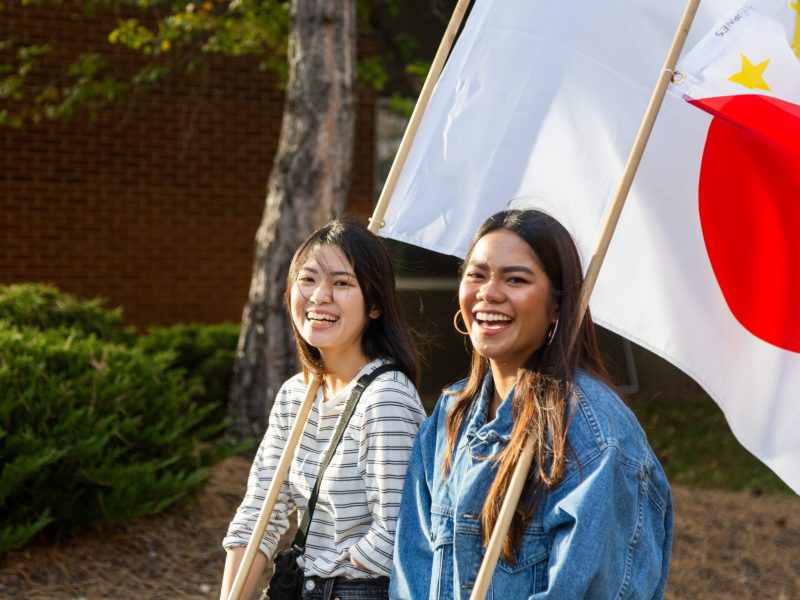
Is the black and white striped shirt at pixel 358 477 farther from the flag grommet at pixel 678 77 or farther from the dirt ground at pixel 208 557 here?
the dirt ground at pixel 208 557

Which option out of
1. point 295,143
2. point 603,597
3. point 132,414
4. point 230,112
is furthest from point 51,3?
point 603,597

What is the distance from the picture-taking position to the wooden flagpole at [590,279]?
2.27 metres

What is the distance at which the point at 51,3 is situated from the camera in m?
10.5

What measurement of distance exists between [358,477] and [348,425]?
143 millimetres

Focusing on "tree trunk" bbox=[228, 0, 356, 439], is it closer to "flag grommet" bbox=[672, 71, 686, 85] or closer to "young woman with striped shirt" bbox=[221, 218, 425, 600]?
"young woman with striped shirt" bbox=[221, 218, 425, 600]

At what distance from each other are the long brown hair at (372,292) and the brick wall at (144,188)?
301 inches

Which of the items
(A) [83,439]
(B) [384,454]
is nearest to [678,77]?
(B) [384,454]

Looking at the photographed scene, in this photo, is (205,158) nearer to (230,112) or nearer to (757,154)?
(230,112)

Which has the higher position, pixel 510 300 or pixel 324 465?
pixel 510 300

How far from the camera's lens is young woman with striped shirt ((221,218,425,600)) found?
2.81 m

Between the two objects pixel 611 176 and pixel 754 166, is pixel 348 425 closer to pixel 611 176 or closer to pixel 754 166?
pixel 611 176

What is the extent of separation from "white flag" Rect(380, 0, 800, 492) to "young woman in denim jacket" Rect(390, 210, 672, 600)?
0.55m

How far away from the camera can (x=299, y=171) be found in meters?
6.96

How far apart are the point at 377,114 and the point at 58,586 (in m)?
7.93
